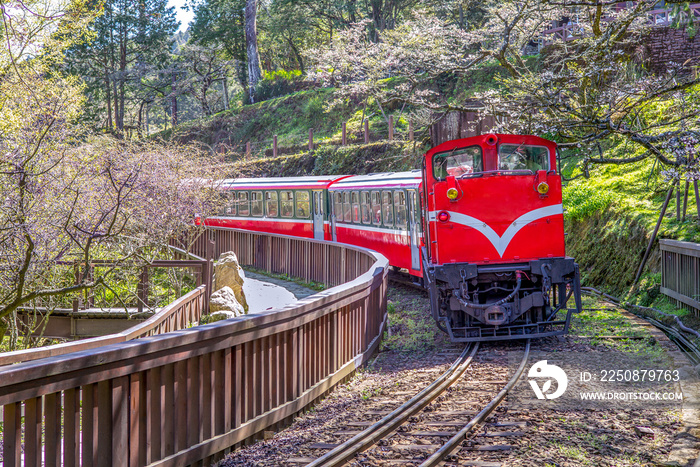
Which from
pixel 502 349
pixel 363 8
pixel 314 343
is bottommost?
pixel 502 349

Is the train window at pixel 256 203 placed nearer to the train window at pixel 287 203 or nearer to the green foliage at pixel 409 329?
the train window at pixel 287 203

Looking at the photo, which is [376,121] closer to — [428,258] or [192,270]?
[192,270]

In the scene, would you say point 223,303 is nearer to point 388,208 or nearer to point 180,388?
point 388,208

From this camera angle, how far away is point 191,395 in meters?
4.89

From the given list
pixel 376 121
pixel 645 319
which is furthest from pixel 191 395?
pixel 376 121

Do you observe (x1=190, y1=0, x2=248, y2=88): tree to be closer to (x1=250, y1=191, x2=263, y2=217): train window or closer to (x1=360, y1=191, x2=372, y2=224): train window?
(x1=250, y1=191, x2=263, y2=217): train window

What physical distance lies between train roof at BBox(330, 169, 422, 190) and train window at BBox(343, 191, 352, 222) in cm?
26

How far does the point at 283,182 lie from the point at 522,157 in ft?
50.9

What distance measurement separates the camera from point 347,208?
67.9 feet

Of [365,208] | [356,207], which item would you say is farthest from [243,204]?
[365,208]

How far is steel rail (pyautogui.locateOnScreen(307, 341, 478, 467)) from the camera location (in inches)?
198

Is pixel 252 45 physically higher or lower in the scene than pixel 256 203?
higher

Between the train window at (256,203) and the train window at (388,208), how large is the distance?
32.8 feet

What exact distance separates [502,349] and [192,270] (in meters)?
8.91
